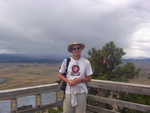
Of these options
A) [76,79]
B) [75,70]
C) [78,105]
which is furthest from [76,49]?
[78,105]

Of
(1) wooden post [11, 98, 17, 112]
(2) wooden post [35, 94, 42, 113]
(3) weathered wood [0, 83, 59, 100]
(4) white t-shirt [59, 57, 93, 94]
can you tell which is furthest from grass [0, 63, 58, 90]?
(4) white t-shirt [59, 57, 93, 94]

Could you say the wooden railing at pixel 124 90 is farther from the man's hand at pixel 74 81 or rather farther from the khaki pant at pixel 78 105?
the man's hand at pixel 74 81

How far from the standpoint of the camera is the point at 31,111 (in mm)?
4074

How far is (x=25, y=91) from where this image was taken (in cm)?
390

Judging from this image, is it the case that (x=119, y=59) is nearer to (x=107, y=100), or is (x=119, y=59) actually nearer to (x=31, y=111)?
(x=107, y=100)

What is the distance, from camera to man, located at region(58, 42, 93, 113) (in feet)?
11.3

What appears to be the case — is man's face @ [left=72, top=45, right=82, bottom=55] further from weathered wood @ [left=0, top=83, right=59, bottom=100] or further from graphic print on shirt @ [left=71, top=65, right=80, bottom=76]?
weathered wood @ [left=0, top=83, right=59, bottom=100]

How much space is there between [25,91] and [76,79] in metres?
1.06

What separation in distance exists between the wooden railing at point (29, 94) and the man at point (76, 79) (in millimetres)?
798

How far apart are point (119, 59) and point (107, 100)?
5673 millimetres

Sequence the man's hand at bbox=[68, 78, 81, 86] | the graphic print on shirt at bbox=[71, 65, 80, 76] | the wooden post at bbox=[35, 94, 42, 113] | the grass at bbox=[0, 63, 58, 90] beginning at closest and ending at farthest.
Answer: the man's hand at bbox=[68, 78, 81, 86], the graphic print on shirt at bbox=[71, 65, 80, 76], the wooden post at bbox=[35, 94, 42, 113], the grass at bbox=[0, 63, 58, 90]

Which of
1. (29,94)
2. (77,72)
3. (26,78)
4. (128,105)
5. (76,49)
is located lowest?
(26,78)

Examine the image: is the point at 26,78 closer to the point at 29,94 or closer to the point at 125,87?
the point at 29,94

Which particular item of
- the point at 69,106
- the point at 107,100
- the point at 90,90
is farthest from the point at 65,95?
the point at 90,90
